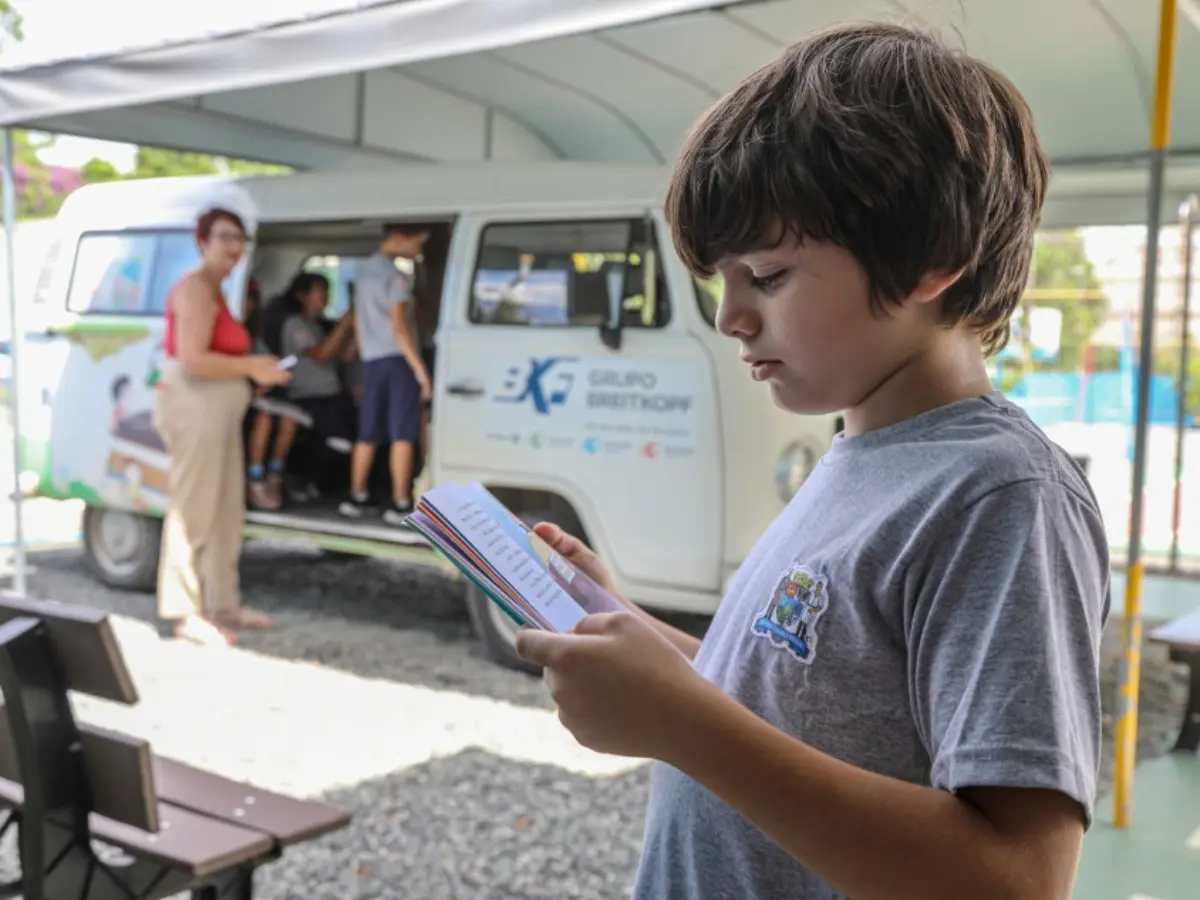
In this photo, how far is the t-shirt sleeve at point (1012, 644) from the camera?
0.80 m

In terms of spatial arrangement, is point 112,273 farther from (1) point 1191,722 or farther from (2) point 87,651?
(1) point 1191,722

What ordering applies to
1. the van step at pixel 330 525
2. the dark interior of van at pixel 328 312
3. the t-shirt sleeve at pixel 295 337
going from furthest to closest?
the t-shirt sleeve at pixel 295 337, the dark interior of van at pixel 328 312, the van step at pixel 330 525

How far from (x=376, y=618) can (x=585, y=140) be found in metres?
3.52

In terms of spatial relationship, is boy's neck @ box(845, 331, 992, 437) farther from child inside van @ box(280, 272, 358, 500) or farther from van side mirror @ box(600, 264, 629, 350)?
child inside van @ box(280, 272, 358, 500)

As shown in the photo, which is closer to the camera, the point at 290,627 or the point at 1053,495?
the point at 1053,495

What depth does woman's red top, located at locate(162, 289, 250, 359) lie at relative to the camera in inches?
224

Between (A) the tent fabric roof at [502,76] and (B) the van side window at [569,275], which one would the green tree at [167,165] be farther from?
(B) the van side window at [569,275]

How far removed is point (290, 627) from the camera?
637cm

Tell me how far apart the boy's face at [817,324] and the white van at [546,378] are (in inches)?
154

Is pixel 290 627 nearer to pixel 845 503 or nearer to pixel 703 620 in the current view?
pixel 703 620

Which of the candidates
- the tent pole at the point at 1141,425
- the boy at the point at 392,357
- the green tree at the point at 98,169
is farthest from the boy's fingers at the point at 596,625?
the green tree at the point at 98,169

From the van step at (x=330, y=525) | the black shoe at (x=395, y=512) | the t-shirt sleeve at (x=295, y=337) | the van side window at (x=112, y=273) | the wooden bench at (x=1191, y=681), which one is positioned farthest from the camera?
the t-shirt sleeve at (x=295, y=337)

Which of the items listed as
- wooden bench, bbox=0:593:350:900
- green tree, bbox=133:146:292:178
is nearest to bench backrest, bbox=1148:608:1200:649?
wooden bench, bbox=0:593:350:900

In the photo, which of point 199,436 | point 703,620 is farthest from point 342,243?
point 703,620
